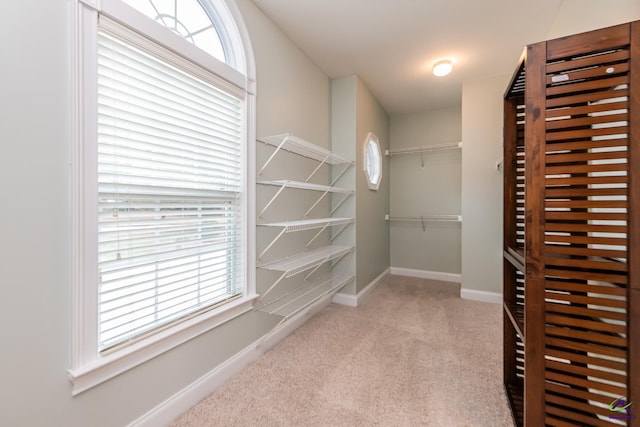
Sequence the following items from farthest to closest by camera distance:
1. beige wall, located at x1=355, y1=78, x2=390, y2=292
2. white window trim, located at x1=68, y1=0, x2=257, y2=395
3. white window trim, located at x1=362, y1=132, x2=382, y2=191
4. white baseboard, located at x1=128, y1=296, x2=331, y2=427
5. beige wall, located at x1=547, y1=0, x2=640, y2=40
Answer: white window trim, located at x1=362, y1=132, x2=382, y2=191 → beige wall, located at x1=355, y1=78, x2=390, y2=292 → white baseboard, located at x1=128, y1=296, x2=331, y2=427 → beige wall, located at x1=547, y1=0, x2=640, y2=40 → white window trim, located at x1=68, y1=0, x2=257, y2=395

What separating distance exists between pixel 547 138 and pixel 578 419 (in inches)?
42.0

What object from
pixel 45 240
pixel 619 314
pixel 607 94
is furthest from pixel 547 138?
pixel 45 240

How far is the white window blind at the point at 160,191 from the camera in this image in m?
1.18

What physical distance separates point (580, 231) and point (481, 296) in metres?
2.54

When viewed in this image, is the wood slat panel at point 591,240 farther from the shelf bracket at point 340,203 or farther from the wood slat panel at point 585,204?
the shelf bracket at point 340,203

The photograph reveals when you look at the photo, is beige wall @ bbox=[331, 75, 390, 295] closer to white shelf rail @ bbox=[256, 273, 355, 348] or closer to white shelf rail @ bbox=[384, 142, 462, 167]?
white shelf rail @ bbox=[256, 273, 355, 348]

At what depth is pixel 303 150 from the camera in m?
2.40

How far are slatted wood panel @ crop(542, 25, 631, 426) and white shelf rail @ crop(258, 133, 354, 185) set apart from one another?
1473 mm

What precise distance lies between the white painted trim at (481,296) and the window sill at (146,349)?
2.71m

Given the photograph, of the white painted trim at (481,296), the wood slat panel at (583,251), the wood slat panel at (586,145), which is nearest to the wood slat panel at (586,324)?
the wood slat panel at (583,251)

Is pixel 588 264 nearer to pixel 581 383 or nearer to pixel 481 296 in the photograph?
pixel 581 383

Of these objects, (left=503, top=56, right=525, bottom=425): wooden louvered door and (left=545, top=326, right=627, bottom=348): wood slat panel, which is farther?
(left=503, top=56, right=525, bottom=425): wooden louvered door

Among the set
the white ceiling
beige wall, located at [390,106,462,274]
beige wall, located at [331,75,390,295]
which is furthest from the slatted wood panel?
beige wall, located at [390,106,462,274]

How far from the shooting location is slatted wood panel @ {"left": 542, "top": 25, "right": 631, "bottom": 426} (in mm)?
955
